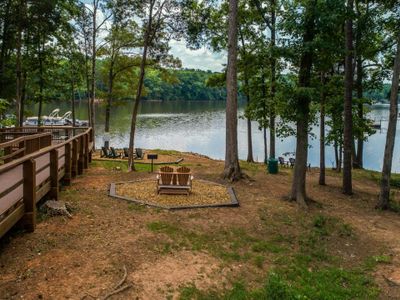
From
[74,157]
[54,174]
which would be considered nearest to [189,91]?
[74,157]

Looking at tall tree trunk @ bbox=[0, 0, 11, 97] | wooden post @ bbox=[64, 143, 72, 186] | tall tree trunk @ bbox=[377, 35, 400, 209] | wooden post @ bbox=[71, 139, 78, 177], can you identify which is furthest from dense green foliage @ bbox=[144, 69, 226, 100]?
tall tree trunk @ bbox=[377, 35, 400, 209]

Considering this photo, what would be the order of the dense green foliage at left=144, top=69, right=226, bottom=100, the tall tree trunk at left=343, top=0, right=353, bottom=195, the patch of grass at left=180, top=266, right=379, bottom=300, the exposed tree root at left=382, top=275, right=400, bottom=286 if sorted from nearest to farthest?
the patch of grass at left=180, top=266, right=379, bottom=300 → the exposed tree root at left=382, top=275, right=400, bottom=286 → the tall tree trunk at left=343, top=0, right=353, bottom=195 → the dense green foliage at left=144, top=69, right=226, bottom=100

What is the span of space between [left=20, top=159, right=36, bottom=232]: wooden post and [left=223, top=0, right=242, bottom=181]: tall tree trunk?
26.2 ft

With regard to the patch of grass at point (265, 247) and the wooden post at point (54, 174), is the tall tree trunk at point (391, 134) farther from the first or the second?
the wooden post at point (54, 174)

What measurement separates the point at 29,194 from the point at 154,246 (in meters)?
2.47

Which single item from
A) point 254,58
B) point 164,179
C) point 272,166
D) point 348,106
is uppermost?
point 254,58

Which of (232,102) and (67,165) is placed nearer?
(67,165)

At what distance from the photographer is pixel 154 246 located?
6.99m

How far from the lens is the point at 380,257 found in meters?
7.91

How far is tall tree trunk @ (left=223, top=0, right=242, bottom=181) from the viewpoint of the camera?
1343 cm

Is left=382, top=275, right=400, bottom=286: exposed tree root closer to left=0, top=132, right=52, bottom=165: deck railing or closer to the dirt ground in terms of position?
the dirt ground

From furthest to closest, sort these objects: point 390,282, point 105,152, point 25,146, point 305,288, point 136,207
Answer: point 105,152 < point 25,146 < point 136,207 < point 390,282 < point 305,288

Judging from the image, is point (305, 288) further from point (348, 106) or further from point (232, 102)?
point (348, 106)

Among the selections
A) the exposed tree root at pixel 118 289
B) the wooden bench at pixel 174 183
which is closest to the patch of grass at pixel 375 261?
the exposed tree root at pixel 118 289
